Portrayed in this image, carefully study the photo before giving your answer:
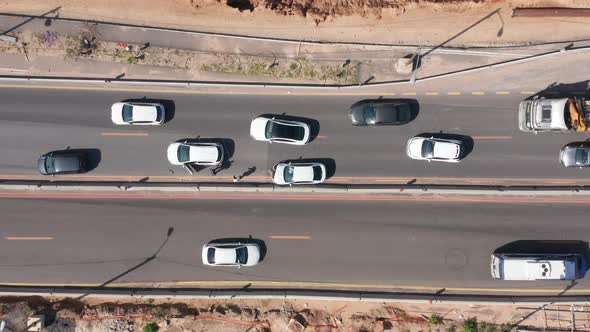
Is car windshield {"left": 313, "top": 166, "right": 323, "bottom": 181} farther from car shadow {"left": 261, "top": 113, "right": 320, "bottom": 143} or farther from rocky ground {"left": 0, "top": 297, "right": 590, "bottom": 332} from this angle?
rocky ground {"left": 0, "top": 297, "right": 590, "bottom": 332}

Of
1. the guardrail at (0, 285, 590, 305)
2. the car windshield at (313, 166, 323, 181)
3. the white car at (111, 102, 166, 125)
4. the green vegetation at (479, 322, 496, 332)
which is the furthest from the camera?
the green vegetation at (479, 322, 496, 332)

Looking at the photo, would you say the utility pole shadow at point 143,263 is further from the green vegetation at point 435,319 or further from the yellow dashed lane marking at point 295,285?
the green vegetation at point 435,319

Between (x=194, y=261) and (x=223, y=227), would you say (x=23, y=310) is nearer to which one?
(x=194, y=261)

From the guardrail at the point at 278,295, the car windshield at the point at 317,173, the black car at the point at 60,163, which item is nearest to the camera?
the black car at the point at 60,163

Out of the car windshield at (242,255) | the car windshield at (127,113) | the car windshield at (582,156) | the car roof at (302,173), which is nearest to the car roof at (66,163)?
the car windshield at (127,113)

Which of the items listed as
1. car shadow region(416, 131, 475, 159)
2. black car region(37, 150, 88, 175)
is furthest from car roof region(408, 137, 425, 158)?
black car region(37, 150, 88, 175)

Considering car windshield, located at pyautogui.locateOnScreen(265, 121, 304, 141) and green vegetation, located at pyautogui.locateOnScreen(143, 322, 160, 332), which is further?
green vegetation, located at pyautogui.locateOnScreen(143, 322, 160, 332)

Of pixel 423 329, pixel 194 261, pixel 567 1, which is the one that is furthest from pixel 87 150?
pixel 567 1
